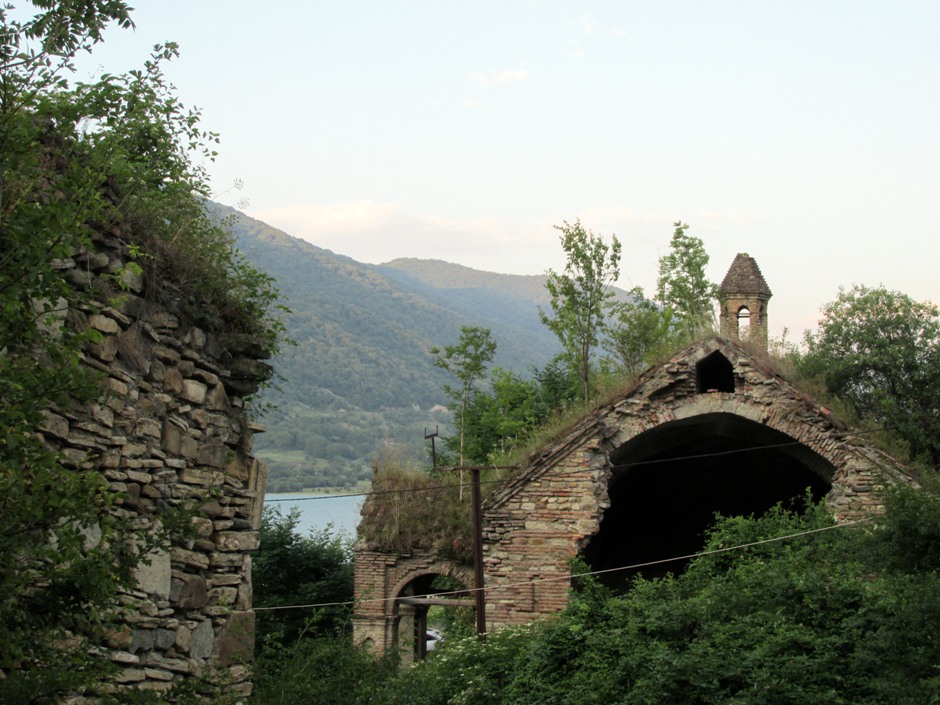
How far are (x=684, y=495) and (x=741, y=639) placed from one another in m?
10.7

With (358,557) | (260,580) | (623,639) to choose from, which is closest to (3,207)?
(623,639)

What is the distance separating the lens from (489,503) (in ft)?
62.9

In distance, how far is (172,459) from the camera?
22.9ft

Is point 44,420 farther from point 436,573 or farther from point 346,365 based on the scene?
point 346,365

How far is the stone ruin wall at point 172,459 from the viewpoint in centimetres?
635

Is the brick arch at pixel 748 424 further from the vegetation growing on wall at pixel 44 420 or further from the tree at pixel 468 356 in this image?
the tree at pixel 468 356

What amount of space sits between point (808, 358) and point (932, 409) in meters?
2.97

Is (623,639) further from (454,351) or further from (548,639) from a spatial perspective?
(454,351)

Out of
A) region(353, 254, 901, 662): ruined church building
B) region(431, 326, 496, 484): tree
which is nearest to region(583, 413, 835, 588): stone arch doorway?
region(353, 254, 901, 662): ruined church building

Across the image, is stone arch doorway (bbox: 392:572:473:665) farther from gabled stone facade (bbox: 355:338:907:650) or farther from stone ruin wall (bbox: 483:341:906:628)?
gabled stone facade (bbox: 355:338:907:650)

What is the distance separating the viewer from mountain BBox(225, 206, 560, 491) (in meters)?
94.7

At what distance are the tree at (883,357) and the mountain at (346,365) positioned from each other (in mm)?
39749

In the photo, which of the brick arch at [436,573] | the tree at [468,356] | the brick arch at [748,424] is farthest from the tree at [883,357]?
the tree at [468,356]

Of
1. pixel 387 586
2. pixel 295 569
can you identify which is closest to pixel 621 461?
pixel 387 586
